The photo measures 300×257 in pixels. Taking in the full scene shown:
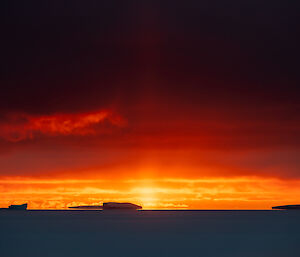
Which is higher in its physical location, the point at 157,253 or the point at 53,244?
the point at 53,244

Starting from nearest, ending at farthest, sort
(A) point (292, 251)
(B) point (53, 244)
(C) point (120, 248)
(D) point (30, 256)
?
(D) point (30, 256)
(A) point (292, 251)
(C) point (120, 248)
(B) point (53, 244)

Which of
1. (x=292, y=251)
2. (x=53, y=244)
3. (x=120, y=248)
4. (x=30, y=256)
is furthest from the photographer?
(x=53, y=244)

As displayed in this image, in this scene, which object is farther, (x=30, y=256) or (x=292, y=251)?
(x=292, y=251)

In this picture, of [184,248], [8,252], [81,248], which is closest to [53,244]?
[81,248]

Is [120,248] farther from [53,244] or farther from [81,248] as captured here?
[53,244]

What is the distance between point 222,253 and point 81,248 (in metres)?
31.2

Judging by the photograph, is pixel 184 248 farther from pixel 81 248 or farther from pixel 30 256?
pixel 30 256

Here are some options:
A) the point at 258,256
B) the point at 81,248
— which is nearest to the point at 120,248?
the point at 81,248

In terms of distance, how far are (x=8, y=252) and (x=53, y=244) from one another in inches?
756

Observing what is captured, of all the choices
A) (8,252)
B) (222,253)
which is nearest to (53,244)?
(8,252)

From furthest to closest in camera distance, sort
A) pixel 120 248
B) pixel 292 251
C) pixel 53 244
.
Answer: pixel 53 244 < pixel 120 248 < pixel 292 251

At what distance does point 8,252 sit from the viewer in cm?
9938

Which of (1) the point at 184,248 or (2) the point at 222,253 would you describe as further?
(1) the point at 184,248

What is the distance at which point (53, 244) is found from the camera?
4628 inches
